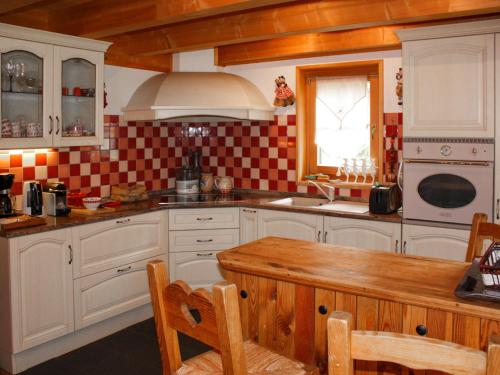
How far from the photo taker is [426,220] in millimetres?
3533

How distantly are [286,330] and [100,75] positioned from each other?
103 inches

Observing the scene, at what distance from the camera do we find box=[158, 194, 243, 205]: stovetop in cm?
437

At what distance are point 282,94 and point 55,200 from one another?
2.06 m

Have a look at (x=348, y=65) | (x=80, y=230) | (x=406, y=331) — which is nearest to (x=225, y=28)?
(x=348, y=65)

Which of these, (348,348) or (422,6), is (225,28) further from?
(348,348)

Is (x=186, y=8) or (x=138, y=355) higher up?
(x=186, y=8)

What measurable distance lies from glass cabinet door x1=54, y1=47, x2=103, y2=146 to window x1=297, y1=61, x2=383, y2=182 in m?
1.69

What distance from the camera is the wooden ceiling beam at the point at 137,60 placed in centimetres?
435

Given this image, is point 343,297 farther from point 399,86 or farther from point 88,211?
point 399,86

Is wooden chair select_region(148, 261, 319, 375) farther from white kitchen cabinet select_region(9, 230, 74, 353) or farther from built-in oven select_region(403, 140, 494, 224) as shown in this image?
built-in oven select_region(403, 140, 494, 224)

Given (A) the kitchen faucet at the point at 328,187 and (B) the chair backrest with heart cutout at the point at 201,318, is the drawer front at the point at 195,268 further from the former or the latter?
(B) the chair backrest with heart cutout at the point at 201,318

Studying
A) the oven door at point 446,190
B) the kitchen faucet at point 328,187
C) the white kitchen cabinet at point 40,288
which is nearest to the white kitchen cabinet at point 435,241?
the oven door at point 446,190

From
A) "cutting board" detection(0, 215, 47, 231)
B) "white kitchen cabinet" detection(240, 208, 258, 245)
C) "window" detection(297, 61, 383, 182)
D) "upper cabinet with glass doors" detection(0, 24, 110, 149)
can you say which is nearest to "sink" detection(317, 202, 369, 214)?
"window" detection(297, 61, 383, 182)

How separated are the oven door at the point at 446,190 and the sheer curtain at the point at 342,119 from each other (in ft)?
3.14
